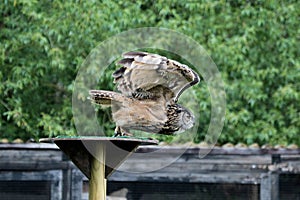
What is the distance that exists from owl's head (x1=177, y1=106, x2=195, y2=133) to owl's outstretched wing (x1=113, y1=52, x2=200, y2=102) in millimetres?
85

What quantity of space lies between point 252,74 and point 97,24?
1998mm

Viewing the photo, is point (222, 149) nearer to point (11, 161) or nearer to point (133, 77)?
point (11, 161)

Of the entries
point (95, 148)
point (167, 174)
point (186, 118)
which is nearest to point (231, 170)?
point (167, 174)

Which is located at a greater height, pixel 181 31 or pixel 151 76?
pixel 181 31

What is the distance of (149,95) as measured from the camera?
4871 mm

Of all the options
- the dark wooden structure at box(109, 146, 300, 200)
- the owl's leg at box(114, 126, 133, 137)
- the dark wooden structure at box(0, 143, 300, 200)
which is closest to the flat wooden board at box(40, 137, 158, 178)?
the owl's leg at box(114, 126, 133, 137)

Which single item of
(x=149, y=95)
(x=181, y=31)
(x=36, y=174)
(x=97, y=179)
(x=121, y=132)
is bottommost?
(x=97, y=179)

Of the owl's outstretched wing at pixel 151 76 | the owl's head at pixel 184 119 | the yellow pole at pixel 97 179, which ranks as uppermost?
the owl's outstretched wing at pixel 151 76

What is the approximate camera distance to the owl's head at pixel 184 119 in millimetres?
4852

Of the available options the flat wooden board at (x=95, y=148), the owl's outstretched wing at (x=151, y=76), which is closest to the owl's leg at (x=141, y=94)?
the owl's outstretched wing at (x=151, y=76)

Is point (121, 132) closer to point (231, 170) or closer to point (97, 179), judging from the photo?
point (97, 179)

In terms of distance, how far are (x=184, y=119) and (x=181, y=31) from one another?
5142mm

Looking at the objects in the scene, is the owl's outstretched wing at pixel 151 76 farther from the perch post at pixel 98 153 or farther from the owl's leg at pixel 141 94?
the perch post at pixel 98 153

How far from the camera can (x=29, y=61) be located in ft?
32.8
